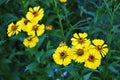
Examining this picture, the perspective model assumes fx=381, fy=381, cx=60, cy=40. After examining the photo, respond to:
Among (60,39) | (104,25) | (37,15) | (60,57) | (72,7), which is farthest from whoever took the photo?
(72,7)

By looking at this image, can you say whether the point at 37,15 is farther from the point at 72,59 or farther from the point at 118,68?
the point at 118,68

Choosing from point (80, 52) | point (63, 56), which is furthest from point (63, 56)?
point (80, 52)

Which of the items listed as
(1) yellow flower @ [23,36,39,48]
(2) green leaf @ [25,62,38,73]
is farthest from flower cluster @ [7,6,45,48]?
(2) green leaf @ [25,62,38,73]

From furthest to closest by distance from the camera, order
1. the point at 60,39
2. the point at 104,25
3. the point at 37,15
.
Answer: the point at 104,25, the point at 60,39, the point at 37,15

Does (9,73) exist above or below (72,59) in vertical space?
below

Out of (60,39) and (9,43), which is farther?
(9,43)

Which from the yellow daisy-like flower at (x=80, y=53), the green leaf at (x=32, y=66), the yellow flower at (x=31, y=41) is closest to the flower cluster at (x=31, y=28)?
the yellow flower at (x=31, y=41)

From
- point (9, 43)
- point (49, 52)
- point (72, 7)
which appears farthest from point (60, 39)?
point (72, 7)
